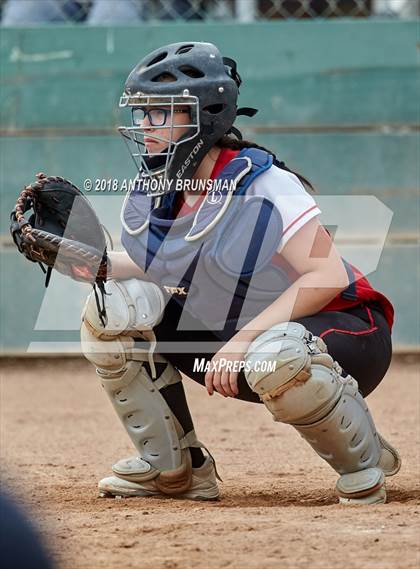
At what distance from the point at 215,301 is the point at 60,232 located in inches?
20.9

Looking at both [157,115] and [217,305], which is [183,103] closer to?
[157,115]

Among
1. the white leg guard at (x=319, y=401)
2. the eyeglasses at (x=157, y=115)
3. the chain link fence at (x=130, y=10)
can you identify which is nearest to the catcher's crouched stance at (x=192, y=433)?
the white leg guard at (x=319, y=401)

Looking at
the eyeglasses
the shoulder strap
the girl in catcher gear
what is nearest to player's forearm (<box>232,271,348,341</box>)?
the girl in catcher gear

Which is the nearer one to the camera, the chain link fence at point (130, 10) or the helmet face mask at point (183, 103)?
the helmet face mask at point (183, 103)

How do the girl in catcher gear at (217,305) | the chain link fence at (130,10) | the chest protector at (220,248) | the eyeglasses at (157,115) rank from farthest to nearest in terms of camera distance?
the chain link fence at (130,10)
the eyeglasses at (157,115)
the chest protector at (220,248)
the girl in catcher gear at (217,305)

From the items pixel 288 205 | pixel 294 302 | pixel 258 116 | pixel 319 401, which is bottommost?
pixel 258 116

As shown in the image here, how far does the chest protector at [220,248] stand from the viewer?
10.7ft

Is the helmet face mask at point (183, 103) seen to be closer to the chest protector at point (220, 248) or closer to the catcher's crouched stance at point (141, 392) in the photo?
the chest protector at point (220, 248)

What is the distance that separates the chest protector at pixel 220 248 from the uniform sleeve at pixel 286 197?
19mm

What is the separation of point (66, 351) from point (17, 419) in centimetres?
138

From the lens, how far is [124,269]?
3.58 metres

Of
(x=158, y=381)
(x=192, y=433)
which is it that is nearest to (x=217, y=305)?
(x=158, y=381)

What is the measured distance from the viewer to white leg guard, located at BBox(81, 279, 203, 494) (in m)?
3.38

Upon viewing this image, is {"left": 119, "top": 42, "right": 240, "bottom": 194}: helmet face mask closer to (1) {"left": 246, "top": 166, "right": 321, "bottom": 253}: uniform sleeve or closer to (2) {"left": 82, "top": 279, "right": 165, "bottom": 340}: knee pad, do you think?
(1) {"left": 246, "top": 166, "right": 321, "bottom": 253}: uniform sleeve
